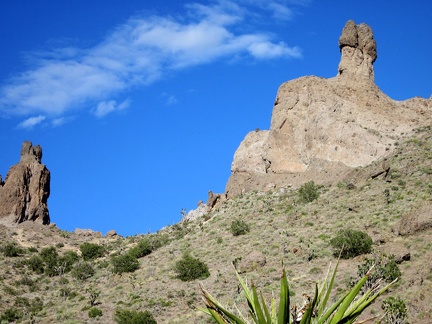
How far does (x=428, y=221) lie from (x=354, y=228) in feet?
19.8

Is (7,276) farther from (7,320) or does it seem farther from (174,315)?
(174,315)

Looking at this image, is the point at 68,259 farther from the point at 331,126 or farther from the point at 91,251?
the point at 331,126

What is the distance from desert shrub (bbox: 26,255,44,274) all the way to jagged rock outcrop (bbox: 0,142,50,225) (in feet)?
45.1

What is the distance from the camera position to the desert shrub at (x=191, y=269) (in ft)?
128

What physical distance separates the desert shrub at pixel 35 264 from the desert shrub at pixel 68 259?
1862mm

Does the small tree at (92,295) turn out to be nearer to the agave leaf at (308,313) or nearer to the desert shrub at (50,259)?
the desert shrub at (50,259)

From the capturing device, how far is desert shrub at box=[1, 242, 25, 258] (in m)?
56.4

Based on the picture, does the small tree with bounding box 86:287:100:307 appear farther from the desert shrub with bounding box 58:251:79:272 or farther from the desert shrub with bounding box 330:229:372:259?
the desert shrub with bounding box 330:229:372:259

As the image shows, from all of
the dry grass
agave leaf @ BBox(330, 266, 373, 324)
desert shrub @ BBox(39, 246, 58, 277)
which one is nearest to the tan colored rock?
the dry grass

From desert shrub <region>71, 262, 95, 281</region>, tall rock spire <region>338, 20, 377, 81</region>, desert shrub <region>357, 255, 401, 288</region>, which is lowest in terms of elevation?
desert shrub <region>357, 255, 401, 288</region>

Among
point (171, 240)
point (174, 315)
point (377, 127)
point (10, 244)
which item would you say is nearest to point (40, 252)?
point (10, 244)

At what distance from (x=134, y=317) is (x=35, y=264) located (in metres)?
25.0

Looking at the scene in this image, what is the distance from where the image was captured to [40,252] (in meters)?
Answer: 59.1

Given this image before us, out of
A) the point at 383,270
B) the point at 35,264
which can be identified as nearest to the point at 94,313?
the point at 383,270
